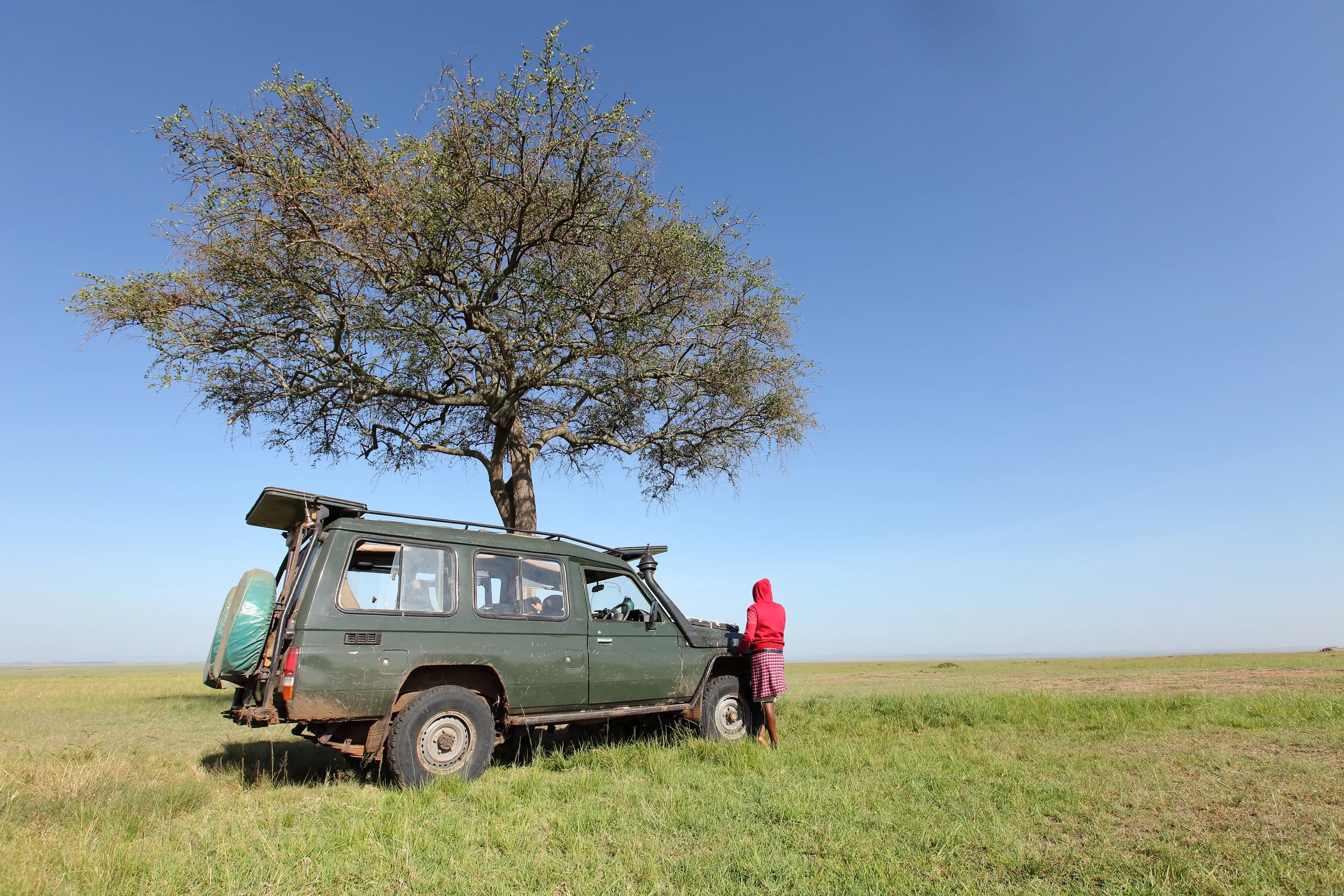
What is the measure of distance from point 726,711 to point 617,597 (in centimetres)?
216

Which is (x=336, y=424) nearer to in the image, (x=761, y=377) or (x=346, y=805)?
(x=761, y=377)

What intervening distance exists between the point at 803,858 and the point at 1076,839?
186 cm

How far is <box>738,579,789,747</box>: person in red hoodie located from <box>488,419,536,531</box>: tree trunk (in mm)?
7154

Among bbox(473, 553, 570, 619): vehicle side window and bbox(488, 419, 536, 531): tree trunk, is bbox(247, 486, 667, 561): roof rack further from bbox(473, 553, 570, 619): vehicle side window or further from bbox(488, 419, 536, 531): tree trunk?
bbox(488, 419, 536, 531): tree trunk

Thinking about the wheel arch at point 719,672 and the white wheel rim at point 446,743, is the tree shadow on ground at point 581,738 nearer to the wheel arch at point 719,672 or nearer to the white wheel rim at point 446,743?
the wheel arch at point 719,672

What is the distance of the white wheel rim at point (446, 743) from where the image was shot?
23.4 feet

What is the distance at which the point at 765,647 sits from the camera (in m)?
9.66

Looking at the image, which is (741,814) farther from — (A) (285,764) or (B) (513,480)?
(B) (513,480)

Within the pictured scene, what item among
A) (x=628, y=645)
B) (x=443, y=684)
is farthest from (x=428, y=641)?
(x=628, y=645)

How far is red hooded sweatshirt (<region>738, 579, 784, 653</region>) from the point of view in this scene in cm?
968

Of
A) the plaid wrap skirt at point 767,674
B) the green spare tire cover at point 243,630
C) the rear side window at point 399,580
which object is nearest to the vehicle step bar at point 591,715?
the plaid wrap skirt at point 767,674

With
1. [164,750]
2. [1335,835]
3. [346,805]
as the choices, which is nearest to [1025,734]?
[1335,835]

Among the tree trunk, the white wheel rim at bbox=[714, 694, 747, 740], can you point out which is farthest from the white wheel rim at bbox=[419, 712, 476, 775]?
the tree trunk

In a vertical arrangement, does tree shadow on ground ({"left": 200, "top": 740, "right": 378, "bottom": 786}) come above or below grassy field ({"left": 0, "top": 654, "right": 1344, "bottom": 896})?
below
